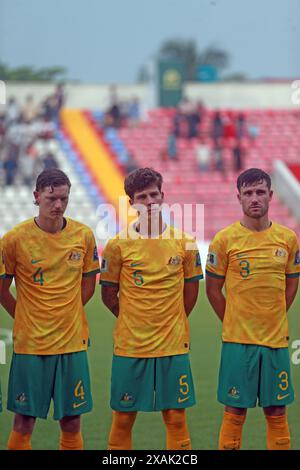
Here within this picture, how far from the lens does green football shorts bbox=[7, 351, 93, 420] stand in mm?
5637

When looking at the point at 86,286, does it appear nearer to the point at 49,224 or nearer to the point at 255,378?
the point at 49,224

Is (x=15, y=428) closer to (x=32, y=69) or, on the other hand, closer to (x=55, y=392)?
(x=55, y=392)

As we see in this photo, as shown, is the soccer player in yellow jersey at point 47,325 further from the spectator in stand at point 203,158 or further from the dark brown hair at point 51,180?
the spectator in stand at point 203,158

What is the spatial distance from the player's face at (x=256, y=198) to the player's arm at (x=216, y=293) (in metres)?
0.46

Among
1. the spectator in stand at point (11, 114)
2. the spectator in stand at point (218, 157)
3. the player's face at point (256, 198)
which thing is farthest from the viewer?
the spectator in stand at point (11, 114)

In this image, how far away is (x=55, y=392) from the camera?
5645 millimetres

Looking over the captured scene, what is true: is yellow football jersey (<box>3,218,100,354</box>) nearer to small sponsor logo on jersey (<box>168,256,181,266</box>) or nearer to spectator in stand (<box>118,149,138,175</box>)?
small sponsor logo on jersey (<box>168,256,181,266</box>)

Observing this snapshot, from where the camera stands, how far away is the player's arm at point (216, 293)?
233 inches

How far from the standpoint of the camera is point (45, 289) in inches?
222

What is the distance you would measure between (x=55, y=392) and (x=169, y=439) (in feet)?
2.26

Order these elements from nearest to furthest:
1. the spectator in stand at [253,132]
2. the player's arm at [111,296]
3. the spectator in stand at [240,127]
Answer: the player's arm at [111,296] < the spectator in stand at [240,127] < the spectator in stand at [253,132]

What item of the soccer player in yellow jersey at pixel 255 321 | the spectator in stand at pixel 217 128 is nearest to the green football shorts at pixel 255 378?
the soccer player in yellow jersey at pixel 255 321

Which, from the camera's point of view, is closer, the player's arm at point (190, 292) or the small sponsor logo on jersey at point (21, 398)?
the small sponsor logo on jersey at point (21, 398)

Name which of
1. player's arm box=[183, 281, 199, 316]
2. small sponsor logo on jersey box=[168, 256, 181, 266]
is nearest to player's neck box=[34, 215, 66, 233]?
small sponsor logo on jersey box=[168, 256, 181, 266]
